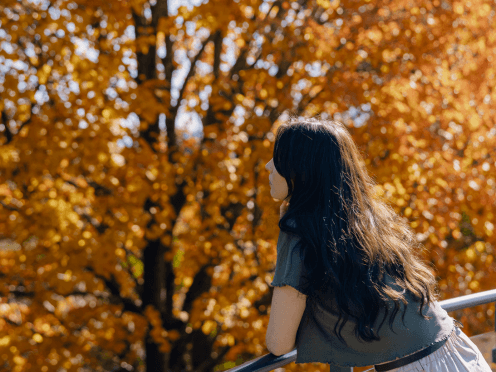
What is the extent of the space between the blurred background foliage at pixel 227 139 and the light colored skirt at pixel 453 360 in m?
2.43

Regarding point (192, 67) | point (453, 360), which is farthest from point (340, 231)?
point (192, 67)

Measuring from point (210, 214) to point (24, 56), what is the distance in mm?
2572

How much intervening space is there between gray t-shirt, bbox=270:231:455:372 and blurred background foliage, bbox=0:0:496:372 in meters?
2.60

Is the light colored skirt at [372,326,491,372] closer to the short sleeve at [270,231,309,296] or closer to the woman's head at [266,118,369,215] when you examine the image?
the short sleeve at [270,231,309,296]

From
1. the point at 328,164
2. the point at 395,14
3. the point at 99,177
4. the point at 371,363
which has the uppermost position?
the point at 395,14

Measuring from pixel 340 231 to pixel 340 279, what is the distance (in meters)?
0.15

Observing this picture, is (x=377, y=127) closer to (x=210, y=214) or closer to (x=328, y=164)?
(x=210, y=214)

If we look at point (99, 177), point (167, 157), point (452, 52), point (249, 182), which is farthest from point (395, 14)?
point (99, 177)

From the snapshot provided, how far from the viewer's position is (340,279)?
1.36 metres

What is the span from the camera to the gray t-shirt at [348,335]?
1.37 m

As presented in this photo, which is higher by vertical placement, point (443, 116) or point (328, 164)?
point (443, 116)

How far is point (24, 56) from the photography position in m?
4.60

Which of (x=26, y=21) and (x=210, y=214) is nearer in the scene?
(x=26, y=21)

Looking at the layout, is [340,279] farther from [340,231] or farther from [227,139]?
[227,139]
